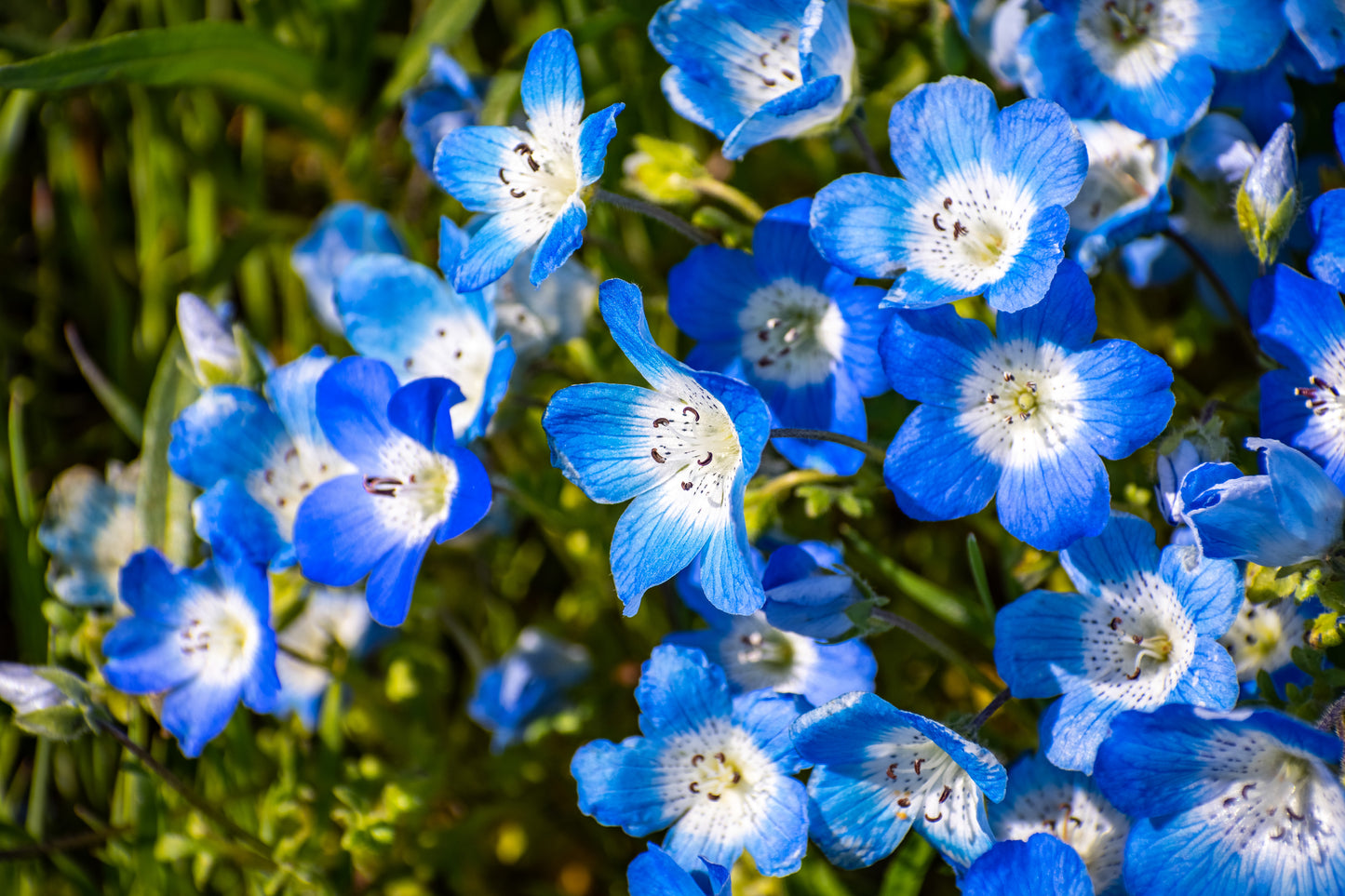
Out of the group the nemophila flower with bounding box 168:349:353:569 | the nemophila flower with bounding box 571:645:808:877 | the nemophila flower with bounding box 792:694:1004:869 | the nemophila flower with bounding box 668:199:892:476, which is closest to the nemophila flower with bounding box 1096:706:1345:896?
the nemophila flower with bounding box 792:694:1004:869

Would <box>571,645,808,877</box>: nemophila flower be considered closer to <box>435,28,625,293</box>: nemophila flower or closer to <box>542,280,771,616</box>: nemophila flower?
<box>542,280,771,616</box>: nemophila flower

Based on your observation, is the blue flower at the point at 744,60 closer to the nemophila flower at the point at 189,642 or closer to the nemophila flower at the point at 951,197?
the nemophila flower at the point at 951,197

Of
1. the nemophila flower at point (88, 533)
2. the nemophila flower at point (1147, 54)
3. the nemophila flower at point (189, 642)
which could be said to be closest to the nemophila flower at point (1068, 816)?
the nemophila flower at point (1147, 54)

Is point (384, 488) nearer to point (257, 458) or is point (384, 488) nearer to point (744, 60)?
point (257, 458)

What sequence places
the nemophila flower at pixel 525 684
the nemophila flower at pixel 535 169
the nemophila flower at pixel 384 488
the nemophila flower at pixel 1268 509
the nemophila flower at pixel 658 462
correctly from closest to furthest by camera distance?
1. the nemophila flower at pixel 1268 509
2. the nemophila flower at pixel 658 462
3. the nemophila flower at pixel 535 169
4. the nemophila flower at pixel 384 488
5. the nemophila flower at pixel 525 684

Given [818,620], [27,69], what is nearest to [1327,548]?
[818,620]

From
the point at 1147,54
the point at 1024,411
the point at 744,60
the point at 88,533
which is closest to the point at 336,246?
the point at 88,533

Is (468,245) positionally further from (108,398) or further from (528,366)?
(108,398)
